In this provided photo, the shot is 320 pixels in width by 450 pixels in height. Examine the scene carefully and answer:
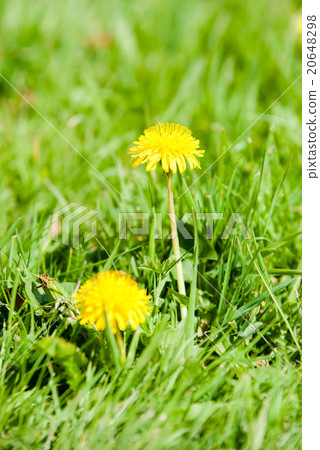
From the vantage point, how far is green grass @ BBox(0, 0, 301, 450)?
1.10 m

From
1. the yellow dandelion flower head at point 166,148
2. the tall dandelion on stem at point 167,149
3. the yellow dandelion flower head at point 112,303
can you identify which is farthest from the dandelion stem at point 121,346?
the yellow dandelion flower head at point 166,148

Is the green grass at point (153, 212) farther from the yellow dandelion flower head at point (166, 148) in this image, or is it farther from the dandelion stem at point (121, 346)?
the yellow dandelion flower head at point (166, 148)

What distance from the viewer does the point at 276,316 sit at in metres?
1.29

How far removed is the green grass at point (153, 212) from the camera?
1.10 meters

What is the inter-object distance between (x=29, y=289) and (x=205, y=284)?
54 cm

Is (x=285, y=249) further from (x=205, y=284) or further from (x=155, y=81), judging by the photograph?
(x=155, y=81)

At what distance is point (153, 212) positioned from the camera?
57.1 inches

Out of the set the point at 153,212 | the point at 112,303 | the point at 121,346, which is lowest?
the point at 121,346

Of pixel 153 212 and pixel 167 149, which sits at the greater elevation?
pixel 167 149

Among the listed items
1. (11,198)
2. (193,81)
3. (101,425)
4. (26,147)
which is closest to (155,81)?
(193,81)

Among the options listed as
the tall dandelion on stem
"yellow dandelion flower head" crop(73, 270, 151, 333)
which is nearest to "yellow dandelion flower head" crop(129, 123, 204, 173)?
the tall dandelion on stem

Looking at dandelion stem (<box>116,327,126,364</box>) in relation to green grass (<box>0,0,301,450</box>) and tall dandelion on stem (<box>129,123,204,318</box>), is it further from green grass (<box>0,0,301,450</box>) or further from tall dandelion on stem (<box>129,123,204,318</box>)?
tall dandelion on stem (<box>129,123,204,318</box>)
